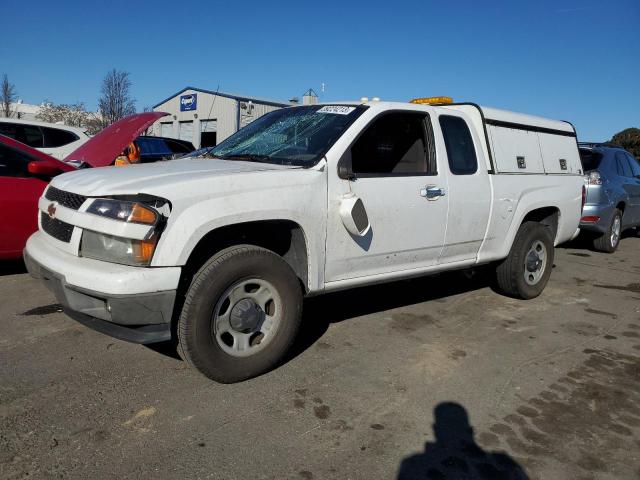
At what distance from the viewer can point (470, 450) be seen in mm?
2686

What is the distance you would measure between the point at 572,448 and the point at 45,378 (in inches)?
121

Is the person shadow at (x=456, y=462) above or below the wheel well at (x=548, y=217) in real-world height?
below

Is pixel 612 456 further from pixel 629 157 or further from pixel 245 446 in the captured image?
pixel 629 157

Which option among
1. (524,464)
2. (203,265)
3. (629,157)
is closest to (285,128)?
(203,265)

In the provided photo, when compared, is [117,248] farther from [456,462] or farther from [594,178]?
[594,178]

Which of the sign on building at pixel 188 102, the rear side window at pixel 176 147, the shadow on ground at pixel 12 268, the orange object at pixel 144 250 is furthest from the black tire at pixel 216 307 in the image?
the sign on building at pixel 188 102

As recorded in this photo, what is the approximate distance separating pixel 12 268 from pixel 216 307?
391cm

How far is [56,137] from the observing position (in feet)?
27.5

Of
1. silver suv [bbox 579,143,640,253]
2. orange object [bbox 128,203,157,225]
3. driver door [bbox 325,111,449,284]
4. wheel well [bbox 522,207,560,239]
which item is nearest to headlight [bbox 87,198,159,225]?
orange object [bbox 128,203,157,225]

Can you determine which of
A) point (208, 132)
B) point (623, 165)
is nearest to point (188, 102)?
point (208, 132)

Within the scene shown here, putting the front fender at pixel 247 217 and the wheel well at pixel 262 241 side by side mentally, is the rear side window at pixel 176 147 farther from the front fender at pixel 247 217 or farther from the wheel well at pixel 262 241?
the front fender at pixel 247 217

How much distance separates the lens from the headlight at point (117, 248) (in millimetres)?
2818

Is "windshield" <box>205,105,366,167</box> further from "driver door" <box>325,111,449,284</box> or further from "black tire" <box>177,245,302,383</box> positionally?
"black tire" <box>177,245,302,383</box>

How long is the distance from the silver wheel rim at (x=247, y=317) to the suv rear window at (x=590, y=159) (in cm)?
681
